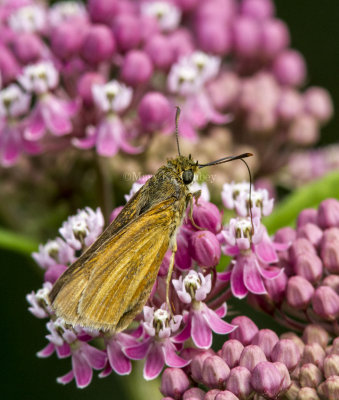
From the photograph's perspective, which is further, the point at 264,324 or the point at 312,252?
the point at 264,324

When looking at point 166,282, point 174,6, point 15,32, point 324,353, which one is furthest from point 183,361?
point 174,6

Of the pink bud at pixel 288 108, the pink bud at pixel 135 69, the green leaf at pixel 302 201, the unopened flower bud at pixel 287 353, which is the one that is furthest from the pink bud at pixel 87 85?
the unopened flower bud at pixel 287 353

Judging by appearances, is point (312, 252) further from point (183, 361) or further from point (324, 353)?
point (183, 361)

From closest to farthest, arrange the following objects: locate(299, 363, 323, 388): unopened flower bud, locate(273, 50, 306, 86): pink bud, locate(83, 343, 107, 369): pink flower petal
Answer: locate(299, 363, 323, 388): unopened flower bud, locate(83, 343, 107, 369): pink flower petal, locate(273, 50, 306, 86): pink bud

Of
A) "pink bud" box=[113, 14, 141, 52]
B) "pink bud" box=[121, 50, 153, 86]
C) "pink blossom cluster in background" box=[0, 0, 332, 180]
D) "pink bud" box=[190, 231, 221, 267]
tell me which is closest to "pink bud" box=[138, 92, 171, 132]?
"pink blossom cluster in background" box=[0, 0, 332, 180]

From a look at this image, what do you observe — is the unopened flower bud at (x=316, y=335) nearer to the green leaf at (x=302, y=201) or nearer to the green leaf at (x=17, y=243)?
the green leaf at (x=302, y=201)

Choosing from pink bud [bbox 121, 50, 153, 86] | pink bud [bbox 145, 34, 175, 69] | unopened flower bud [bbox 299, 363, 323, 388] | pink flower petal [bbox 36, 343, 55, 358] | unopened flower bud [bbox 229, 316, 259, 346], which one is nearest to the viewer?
unopened flower bud [bbox 299, 363, 323, 388]

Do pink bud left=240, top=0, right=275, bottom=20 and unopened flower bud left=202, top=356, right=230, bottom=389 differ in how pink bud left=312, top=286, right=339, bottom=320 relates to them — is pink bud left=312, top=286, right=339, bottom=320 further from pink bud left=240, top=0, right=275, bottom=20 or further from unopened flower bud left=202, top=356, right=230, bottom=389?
pink bud left=240, top=0, right=275, bottom=20
